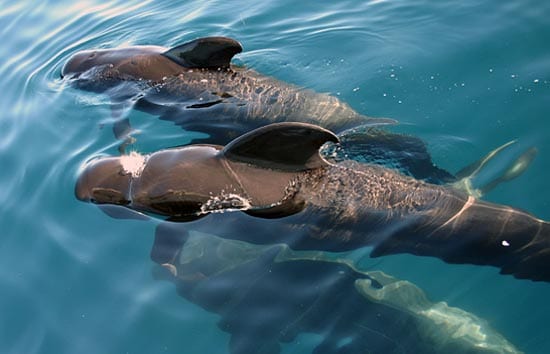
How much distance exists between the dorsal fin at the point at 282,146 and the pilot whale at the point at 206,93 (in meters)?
1.93

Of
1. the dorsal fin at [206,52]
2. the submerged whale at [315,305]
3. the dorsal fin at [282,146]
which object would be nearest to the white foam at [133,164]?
the submerged whale at [315,305]

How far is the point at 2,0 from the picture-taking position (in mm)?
18750

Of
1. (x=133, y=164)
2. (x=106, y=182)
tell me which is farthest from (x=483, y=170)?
(x=106, y=182)

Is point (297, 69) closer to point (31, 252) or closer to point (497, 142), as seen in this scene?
point (497, 142)

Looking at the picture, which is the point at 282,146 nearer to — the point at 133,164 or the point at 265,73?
the point at 133,164

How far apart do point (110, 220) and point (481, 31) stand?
6.62 m

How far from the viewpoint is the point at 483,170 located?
713 centimetres

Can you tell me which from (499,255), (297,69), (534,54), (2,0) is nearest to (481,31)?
(534,54)

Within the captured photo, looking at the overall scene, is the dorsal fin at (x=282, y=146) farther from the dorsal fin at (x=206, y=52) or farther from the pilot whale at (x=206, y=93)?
the dorsal fin at (x=206, y=52)

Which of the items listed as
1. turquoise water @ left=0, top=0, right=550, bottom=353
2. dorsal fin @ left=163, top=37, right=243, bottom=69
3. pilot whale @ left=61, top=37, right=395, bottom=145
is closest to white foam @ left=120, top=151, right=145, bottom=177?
turquoise water @ left=0, top=0, right=550, bottom=353

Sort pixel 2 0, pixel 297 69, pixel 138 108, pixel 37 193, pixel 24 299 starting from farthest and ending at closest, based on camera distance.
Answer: pixel 2 0 → pixel 297 69 → pixel 138 108 → pixel 37 193 → pixel 24 299

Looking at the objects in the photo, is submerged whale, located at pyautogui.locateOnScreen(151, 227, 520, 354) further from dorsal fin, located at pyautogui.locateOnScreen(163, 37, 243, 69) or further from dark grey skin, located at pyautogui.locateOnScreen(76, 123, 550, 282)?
dorsal fin, located at pyautogui.locateOnScreen(163, 37, 243, 69)

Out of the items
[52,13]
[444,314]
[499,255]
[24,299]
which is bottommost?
[444,314]

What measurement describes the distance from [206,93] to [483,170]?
425 centimetres
